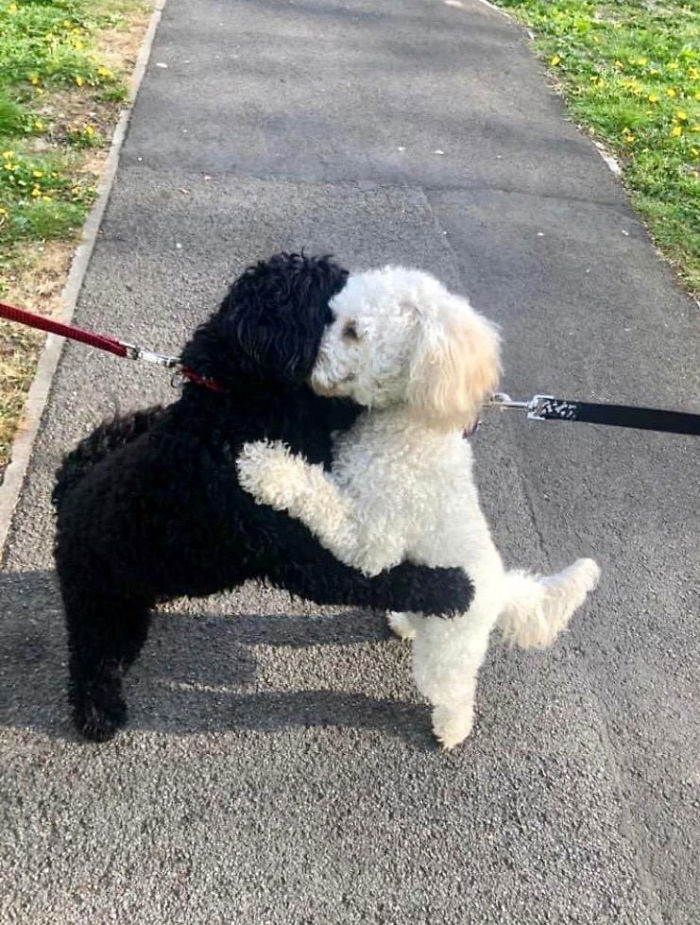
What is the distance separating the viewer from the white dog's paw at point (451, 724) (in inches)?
110

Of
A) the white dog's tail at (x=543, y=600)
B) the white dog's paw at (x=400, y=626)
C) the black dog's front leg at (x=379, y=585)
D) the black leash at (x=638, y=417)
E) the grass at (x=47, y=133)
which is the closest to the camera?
the black dog's front leg at (x=379, y=585)

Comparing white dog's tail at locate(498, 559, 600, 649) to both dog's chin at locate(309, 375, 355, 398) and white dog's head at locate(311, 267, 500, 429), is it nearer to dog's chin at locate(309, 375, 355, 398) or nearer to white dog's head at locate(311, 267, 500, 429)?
white dog's head at locate(311, 267, 500, 429)

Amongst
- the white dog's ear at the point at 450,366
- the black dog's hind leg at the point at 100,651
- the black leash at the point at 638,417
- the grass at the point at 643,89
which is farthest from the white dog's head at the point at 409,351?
the grass at the point at 643,89

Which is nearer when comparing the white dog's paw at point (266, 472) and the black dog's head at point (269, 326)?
the black dog's head at point (269, 326)

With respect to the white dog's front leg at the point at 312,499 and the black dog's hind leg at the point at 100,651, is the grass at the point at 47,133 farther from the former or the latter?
the white dog's front leg at the point at 312,499

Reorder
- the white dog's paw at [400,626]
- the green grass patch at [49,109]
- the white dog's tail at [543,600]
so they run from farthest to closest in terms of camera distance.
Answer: the green grass patch at [49,109], the white dog's paw at [400,626], the white dog's tail at [543,600]

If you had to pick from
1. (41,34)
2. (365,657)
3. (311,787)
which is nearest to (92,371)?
(365,657)

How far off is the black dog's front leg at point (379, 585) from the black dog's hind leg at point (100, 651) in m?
0.61

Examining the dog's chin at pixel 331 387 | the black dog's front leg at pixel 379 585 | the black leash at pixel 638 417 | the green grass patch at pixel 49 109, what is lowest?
the green grass patch at pixel 49 109

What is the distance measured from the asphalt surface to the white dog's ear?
1406mm

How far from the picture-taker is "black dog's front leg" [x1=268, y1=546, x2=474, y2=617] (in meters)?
2.21

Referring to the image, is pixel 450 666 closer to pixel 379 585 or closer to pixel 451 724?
pixel 451 724

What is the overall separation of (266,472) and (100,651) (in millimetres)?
1011

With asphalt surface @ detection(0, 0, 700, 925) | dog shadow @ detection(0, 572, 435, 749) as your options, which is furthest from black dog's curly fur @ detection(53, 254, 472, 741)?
asphalt surface @ detection(0, 0, 700, 925)
